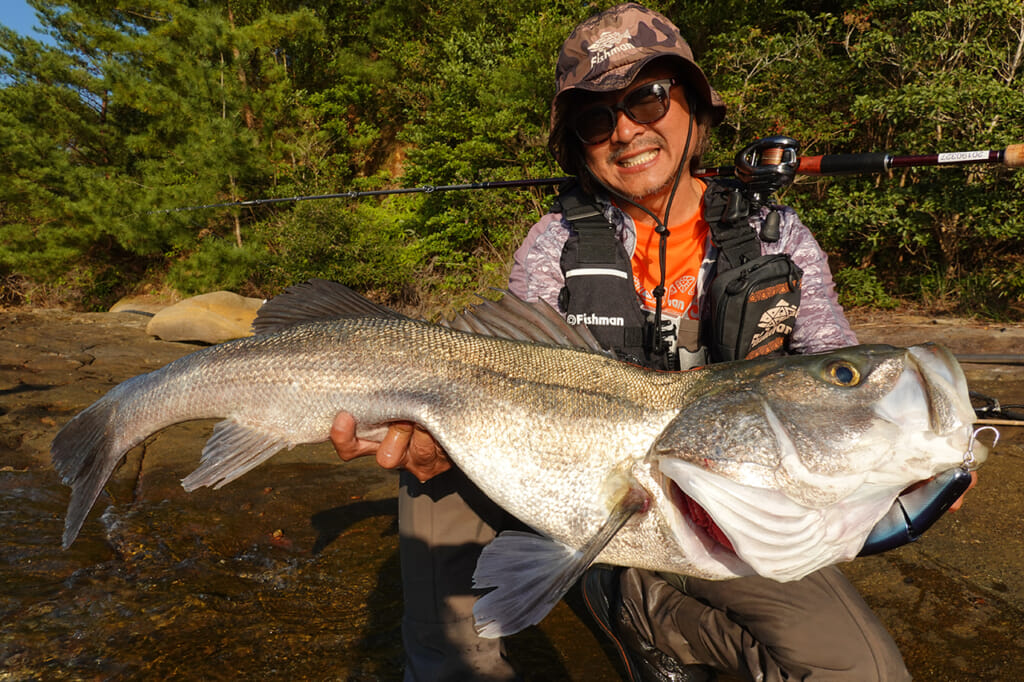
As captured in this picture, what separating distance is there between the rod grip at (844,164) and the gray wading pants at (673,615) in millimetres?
2354

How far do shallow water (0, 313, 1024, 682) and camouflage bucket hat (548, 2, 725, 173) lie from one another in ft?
8.60

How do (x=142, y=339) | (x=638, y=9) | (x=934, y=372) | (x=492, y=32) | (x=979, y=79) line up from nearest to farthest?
(x=934, y=372)
(x=638, y=9)
(x=979, y=79)
(x=142, y=339)
(x=492, y=32)

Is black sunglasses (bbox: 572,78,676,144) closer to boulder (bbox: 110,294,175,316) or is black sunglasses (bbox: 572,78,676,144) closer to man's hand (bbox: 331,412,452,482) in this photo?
man's hand (bbox: 331,412,452,482)

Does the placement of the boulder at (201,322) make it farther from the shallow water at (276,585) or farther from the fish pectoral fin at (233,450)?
the fish pectoral fin at (233,450)

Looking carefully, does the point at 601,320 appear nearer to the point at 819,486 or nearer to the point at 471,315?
the point at 471,315

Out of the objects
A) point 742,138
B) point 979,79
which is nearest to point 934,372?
point 979,79

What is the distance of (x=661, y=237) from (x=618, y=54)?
91 cm

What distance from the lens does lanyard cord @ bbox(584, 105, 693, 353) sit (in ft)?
9.08

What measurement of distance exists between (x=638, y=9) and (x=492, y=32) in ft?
50.7

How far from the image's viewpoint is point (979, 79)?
8.23 metres

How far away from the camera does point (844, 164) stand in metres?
3.39

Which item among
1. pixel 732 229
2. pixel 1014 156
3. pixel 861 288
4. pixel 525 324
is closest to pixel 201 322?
pixel 525 324

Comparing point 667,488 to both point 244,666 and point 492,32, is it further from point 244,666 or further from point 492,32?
point 492,32

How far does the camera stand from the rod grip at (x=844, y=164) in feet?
10.8
